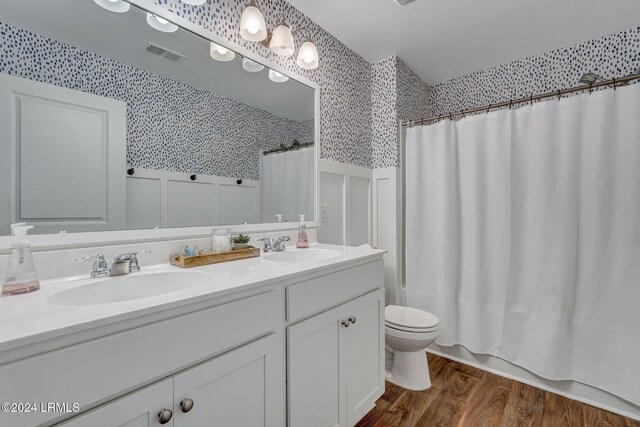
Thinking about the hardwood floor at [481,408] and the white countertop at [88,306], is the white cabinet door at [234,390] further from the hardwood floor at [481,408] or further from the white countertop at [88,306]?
the hardwood floor at [481,408]

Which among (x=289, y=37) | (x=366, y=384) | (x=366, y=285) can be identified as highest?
(x=289, y=37)

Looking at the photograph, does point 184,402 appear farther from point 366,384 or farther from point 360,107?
point 360,107

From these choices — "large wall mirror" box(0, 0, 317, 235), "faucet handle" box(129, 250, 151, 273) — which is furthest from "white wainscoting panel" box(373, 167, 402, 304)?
"faucet handle" box(129, 250, 151, 273)

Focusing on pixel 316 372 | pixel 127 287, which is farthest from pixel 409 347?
pixel 127 287

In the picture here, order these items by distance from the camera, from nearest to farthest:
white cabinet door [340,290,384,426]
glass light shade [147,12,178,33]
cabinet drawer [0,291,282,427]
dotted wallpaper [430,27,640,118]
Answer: cabinet drawer [0,291,282,427] → glass light shade [147,12,178,33] → white cabinet door [340,290,384,426] → dotted wallpaper [430,27,640,118]

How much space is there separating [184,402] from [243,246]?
0.74 meters

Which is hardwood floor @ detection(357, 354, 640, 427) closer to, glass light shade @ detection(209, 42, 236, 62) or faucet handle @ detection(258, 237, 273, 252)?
faucet handle @ detection(258, 237, 273, 252)

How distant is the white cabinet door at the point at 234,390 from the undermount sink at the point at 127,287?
0.25 metres

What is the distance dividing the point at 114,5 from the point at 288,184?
1.08 m

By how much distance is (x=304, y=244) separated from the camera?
1.69 meters

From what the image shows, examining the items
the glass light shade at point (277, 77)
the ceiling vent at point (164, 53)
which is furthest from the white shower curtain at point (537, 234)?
the ceiling vent at point (164, 53)

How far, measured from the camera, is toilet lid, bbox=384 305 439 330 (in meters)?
Result: 1.73

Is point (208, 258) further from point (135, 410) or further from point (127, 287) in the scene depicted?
point (135, 410)

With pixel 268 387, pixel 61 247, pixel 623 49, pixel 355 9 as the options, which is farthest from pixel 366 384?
pixel 623 49
